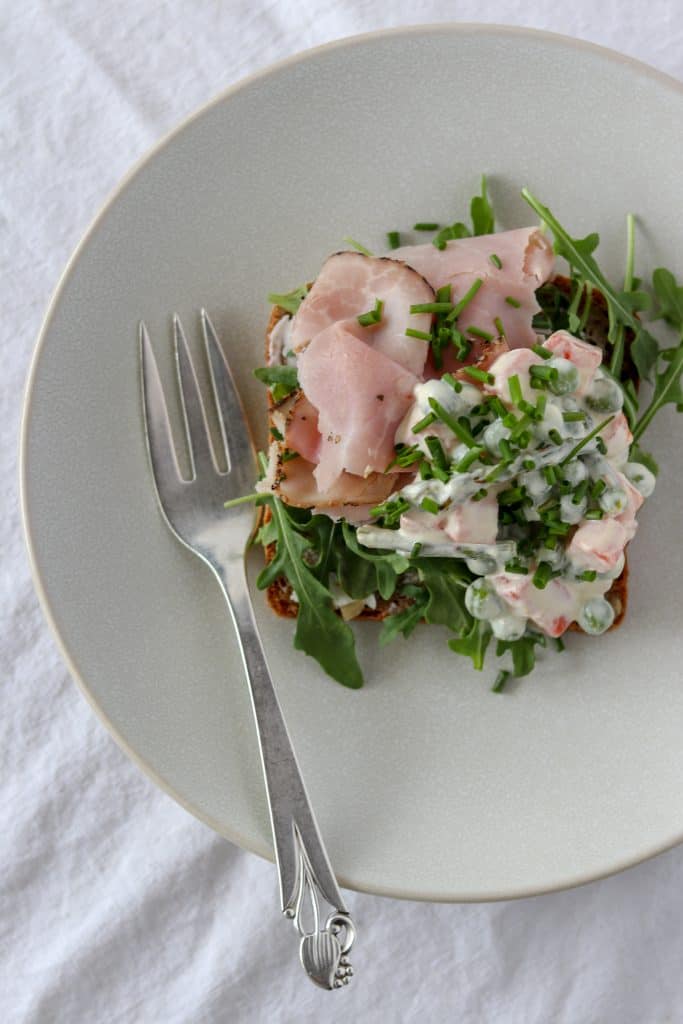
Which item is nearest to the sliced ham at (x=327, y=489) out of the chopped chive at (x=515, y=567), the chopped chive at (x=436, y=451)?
the chopped chive at (x=436, y=451)

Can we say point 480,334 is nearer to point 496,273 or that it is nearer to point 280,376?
point 496,273

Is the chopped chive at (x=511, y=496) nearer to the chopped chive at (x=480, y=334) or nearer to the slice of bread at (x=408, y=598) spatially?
the chopped chive at (x=480, y=334)

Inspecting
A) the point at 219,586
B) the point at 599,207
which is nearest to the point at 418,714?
the point at 219,586

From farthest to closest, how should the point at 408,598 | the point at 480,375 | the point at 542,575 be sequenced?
the point at 408,598, the point at 542,575, the point at 480,375

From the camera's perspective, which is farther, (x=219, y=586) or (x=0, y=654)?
(x=0, y=654)

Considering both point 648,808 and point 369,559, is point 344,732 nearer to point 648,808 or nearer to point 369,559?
point 369,559

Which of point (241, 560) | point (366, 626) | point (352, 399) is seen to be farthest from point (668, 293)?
point (241, 560)

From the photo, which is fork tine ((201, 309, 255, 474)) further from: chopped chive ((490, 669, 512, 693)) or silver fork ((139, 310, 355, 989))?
chopped chive ((490, 669, 512, 693))
